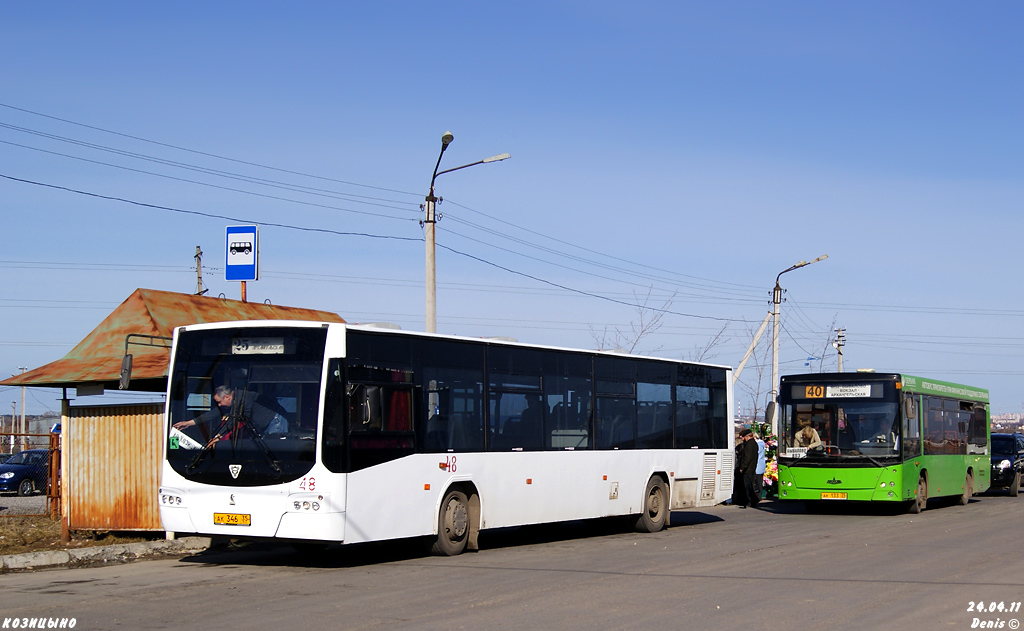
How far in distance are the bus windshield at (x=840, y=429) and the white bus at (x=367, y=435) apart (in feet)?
25.9

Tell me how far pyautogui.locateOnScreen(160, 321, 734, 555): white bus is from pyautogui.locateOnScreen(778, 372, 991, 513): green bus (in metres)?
7.79

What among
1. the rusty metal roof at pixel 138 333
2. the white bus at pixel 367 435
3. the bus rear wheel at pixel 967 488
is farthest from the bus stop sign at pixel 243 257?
the bus rear wheel at pixel 967 488

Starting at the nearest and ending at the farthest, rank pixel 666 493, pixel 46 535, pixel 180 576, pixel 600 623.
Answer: pixel 600 623
pixel 180 576
pixel 46 535
pixel 666 493

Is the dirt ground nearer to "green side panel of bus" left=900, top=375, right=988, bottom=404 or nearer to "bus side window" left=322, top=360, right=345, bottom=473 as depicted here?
"bus side window" left=322, top=360, right=345, bottom=473

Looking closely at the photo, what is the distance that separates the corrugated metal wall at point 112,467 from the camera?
16109mm

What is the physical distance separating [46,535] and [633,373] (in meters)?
9.54

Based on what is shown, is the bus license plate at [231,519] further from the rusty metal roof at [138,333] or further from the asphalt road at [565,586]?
the rusty metal roof at [138,333]

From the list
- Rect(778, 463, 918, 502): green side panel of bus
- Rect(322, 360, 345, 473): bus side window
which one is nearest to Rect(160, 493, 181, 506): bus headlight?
Rect(322, 360, 345, 473): bus side window

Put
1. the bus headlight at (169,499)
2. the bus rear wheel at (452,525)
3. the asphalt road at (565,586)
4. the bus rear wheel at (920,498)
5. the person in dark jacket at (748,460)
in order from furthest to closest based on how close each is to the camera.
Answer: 1. the person in dark jacket at (748,460)
2. the bus rear wheel at (920,498)
3. the bus rear wheel at (452,525)
4. the bus headlight at (169,499)
5. the asphalt road at (565,586)

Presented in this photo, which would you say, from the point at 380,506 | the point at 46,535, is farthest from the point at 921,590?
the point at 46,535

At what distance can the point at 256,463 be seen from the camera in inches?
508

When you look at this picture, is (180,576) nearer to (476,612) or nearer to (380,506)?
(380,506)

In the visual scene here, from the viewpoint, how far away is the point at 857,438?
76.3 ft

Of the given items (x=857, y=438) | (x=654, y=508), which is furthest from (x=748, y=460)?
(x=654, y=508)
